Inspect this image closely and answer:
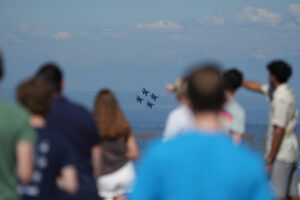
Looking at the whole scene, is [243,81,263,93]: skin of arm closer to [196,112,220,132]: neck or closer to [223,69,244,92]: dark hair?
[223,69,244,92]: dark hair

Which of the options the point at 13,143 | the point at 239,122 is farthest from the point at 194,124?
the point at 239,122

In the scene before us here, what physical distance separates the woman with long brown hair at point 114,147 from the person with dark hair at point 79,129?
71 centimetres

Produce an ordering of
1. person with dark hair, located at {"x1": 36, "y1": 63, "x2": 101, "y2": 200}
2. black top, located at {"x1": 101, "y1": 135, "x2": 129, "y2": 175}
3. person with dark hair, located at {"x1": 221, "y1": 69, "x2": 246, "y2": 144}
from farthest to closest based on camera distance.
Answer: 1. black top, located at {"x1": 101, "y1": 135, "x2": 129, "y2": 175}
2. person with dark hair, located at {"x1": 221, "y1": 69, "x2": 246, "y2": 144}
3. person with dark hair, located at {"x1": 36, "y1": 63, "x2": 101, "y2": 200}

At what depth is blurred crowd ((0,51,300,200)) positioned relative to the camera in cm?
215

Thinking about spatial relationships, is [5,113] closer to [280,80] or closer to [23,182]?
[23,182]

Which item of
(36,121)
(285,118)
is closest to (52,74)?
(36,121)

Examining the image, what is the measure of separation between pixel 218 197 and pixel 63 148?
5.68 ft

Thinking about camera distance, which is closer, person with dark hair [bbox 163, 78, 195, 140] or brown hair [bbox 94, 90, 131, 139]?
person with dark hair [bbox 163, 78, 195, 140]

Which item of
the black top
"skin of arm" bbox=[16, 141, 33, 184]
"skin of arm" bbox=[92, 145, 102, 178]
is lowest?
the black top

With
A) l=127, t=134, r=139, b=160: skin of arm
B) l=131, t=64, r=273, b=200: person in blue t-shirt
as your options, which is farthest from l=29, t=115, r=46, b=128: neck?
l=127, t=134, r=139, b=160: skin of arm

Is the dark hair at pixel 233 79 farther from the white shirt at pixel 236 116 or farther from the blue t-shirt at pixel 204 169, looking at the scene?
the blue t-shirt at pixel 204 169

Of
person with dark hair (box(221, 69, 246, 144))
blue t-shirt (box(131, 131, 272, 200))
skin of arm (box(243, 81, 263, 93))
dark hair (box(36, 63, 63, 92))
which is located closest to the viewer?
blue t-shirt (box(131, 131, 272, 200))

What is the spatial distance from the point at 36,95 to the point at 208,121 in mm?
1761

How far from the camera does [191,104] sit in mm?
2209
